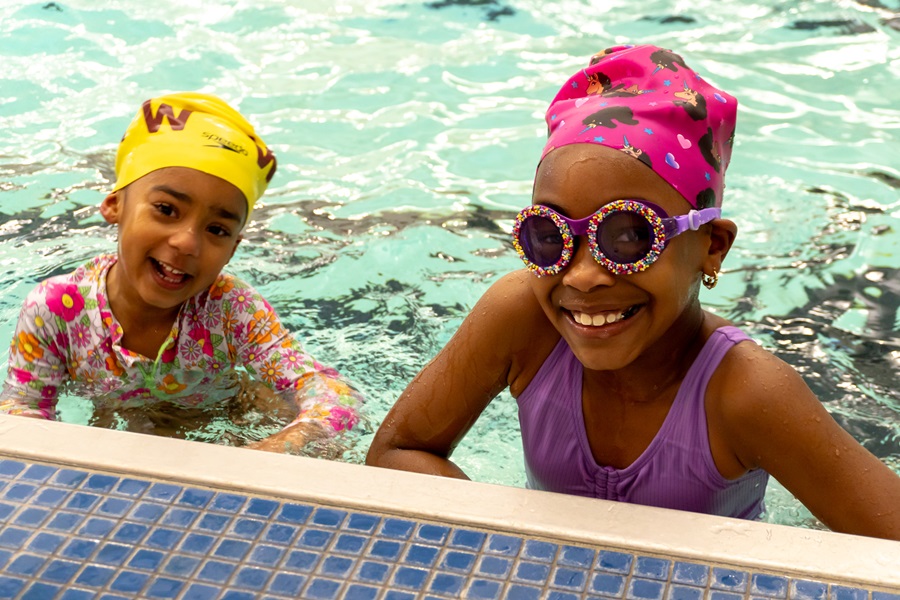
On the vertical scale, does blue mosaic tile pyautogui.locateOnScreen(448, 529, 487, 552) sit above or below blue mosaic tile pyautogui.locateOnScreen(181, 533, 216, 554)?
above

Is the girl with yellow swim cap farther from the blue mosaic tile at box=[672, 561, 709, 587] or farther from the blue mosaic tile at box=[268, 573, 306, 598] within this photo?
the blue mosaic tile at box=[672, 561, 709, 587]

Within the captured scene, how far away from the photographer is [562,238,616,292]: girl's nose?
2400mm

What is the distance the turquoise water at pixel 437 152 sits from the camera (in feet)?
15.5

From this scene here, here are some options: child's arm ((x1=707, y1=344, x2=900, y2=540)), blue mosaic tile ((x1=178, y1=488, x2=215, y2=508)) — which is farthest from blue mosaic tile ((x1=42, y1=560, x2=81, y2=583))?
child's arm ((x1=707, y1=344, x2=900, y2=540))

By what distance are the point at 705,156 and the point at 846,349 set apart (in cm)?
237

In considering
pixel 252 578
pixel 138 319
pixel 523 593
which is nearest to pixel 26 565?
pixel 252 578

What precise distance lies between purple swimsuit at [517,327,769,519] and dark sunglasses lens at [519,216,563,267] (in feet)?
1.37

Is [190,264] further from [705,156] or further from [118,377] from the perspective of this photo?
[705,156]

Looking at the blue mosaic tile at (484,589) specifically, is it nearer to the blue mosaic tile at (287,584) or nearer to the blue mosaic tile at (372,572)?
the blue mosaic tile at (372,572)

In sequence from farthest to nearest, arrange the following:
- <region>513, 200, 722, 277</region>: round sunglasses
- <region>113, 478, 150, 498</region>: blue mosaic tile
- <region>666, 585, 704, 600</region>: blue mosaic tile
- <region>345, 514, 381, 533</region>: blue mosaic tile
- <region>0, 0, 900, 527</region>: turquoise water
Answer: <region>0, 0, 900, 527</region>: turquoise water
<region>513, 200, 722, 277</region>: round sunglasses
<region>113, 478, 150, 498</region>: blue mosaic tile
<region>345, 514, 381, 533</region>: blue mosaic tile
<region>666, 585, 704, 600</region>: blue mosaic tile

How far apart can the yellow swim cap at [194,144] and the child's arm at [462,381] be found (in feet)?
3.99

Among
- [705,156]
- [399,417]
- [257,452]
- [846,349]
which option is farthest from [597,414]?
[846,349]

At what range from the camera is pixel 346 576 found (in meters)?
1.99

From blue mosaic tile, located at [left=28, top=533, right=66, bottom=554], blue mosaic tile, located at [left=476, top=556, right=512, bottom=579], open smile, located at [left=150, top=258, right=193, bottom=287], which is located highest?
blue mosaic tile, located at [left=476, top=556, right=512, bottom=579]
